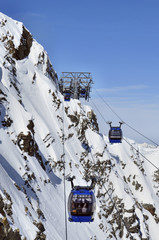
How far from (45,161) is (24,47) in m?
30.9

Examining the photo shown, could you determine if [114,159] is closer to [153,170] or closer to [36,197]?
[153,170]

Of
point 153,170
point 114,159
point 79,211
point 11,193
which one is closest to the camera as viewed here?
point 79,211

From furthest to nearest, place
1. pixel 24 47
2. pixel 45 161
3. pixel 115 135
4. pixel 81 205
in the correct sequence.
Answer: pixel 24 47 < pixel 45 161 < pixel 115 135 < pixel 81 205

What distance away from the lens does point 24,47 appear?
198ft

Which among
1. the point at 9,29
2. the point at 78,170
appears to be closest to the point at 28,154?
the point at 78,170

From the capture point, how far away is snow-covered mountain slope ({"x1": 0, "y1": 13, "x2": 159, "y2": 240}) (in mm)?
32500

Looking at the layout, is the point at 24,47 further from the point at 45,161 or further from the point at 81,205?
the point at 81,205

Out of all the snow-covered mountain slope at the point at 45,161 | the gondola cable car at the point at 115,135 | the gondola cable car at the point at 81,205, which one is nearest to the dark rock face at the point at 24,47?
the snow-covered mountain slope at the point at 45,161

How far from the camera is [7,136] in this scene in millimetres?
38594

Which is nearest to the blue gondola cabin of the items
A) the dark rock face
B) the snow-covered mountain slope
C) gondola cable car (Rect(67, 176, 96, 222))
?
gondola cable car (Rect(67, 176, 96, 222))

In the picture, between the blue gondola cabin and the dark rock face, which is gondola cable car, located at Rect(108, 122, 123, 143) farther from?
the dark rock face

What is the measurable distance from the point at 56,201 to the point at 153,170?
3175 inches

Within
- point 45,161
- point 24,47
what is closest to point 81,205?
point 45,161

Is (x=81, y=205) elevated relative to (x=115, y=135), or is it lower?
lower
